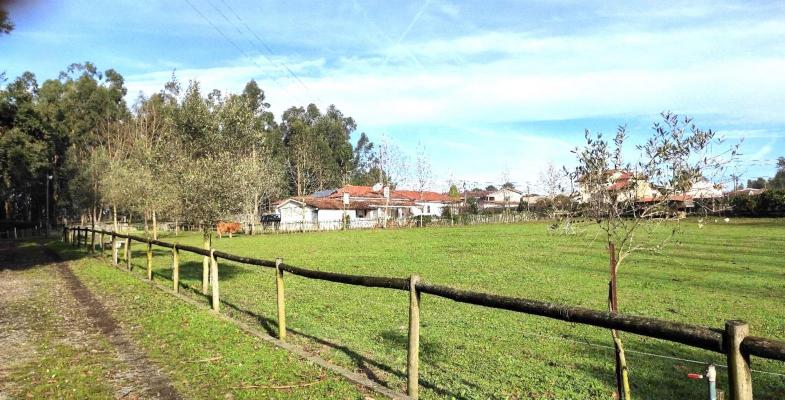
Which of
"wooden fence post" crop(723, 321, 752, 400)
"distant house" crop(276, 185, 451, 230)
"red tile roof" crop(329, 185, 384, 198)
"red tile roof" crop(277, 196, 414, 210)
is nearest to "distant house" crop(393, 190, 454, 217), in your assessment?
"distant house" crop(276, 185, 451, 230)

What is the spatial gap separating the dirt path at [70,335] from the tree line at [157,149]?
382 cm

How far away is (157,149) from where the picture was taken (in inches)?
591

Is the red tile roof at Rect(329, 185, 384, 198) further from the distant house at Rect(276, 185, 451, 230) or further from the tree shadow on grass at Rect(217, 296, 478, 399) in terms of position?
the tree shadow on grass at Rect(217, 296, 478, 399)

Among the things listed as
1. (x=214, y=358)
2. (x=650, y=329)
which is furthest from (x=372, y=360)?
(x=650, y=329)

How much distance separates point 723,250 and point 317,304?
69.1ft

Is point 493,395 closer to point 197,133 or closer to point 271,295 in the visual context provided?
point 271,295

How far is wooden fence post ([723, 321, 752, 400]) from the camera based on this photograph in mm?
2869

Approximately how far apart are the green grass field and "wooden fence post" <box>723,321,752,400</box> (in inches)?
116

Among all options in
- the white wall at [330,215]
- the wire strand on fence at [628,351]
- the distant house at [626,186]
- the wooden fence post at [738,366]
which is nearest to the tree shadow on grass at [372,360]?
the wire strand on fence at [628,351]

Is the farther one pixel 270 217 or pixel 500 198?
pixel 500 198

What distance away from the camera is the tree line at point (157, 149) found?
14.0m

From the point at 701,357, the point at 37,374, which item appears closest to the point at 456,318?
the point at 701,357

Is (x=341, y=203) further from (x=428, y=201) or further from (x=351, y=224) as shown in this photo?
(x=428, y=201)

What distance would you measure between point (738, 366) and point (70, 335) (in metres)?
9.04
